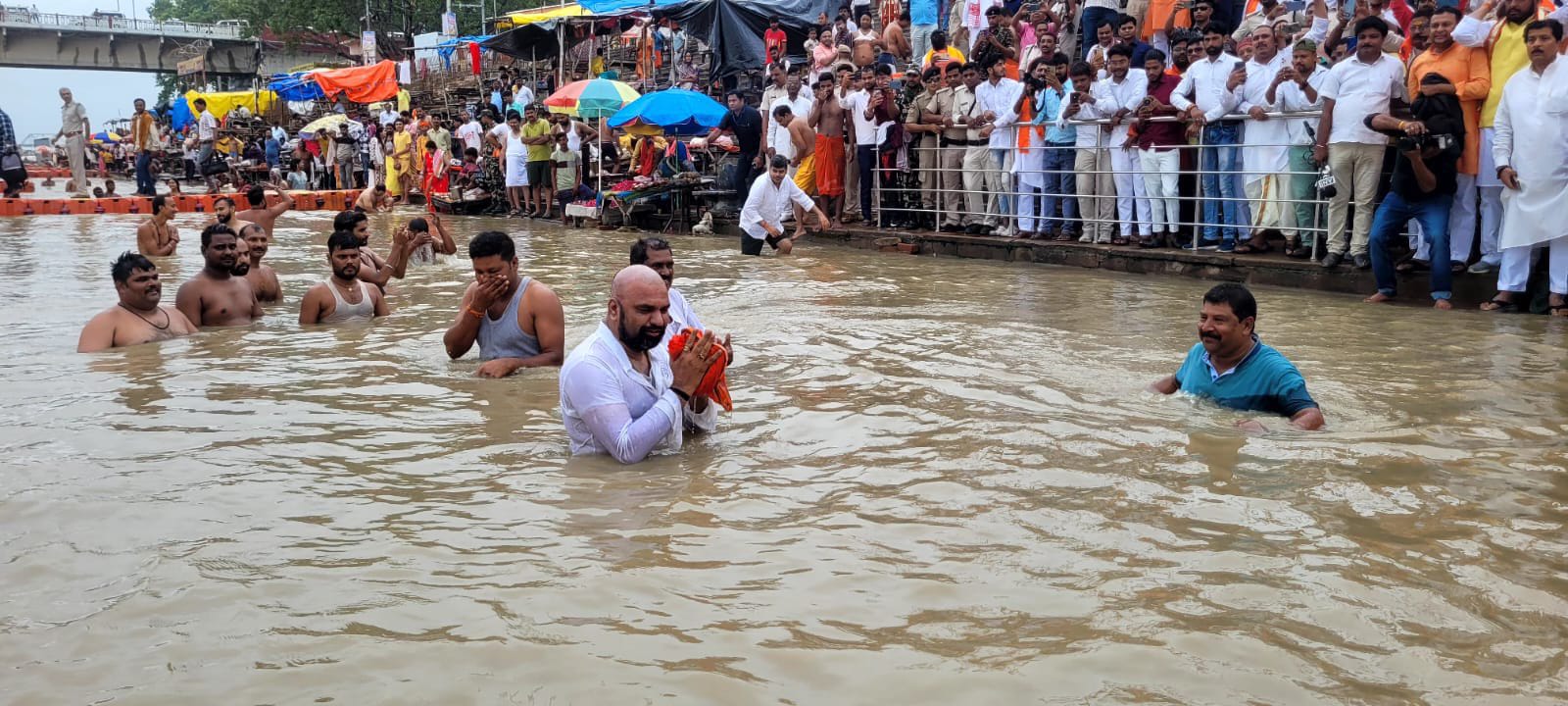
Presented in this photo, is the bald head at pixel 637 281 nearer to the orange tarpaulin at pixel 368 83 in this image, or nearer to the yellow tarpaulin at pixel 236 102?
the orange tarpaulin at pixel 368 83

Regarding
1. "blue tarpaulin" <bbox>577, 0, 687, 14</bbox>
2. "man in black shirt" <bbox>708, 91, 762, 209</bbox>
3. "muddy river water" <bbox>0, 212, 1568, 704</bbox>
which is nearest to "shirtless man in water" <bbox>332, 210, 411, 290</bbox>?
"muddy river water" <bbox>0, 212, 1568, 704</bbox>

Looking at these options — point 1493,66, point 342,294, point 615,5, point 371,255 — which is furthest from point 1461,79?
point 615,5

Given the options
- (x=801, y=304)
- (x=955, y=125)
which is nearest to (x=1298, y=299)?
(x=801, y=304)

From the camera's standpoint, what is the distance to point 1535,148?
30.0 feet

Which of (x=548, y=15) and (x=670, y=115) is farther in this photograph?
(x=548, y=15)

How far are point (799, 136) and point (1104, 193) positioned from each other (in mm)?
4502

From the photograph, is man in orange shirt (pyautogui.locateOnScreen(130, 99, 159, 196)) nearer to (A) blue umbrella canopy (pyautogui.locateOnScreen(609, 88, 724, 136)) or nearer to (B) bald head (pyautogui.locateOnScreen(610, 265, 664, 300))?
(A) blue umbrella canopy (pyautogui.locateOnScreen(609, 88, 724, 136))

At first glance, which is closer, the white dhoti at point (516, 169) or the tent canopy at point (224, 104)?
the white dhoti at point (516, 169)

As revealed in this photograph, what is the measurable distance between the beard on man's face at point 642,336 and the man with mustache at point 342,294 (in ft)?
16.3

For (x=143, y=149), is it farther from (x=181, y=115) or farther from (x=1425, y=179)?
(x=1425, y=179)

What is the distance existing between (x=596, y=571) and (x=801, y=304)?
6.78 m

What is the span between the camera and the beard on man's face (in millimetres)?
5384

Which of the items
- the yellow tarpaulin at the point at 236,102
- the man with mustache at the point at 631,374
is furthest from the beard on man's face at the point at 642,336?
the yellow tarpaulin at the point at 236,102

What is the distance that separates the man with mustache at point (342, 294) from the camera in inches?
381
